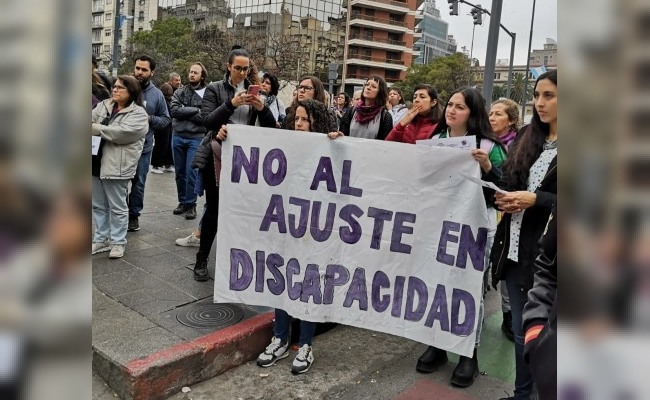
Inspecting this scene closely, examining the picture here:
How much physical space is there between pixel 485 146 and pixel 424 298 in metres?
1.04

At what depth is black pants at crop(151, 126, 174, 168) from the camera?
839 centimetres

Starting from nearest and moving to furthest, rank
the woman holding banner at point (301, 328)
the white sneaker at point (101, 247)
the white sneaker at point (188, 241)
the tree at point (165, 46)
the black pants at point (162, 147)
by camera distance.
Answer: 1. the woman holding banner at point (301, 328)
2. the white sneaker at point (101, 247)
3. the white sneaker at point (188, 241)
4. the black pants at point (162, 147)
5. the tree at point (165, 46)

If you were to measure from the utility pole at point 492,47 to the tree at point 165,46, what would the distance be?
34245 millimetres

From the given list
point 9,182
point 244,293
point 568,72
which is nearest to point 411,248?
point 244,293

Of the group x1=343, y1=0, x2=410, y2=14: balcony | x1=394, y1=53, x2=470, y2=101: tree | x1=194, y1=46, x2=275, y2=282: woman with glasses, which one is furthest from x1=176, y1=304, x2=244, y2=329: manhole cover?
x1=343, y1=0, x2=410, y2=14: balcony

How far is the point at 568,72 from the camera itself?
2.31 feet

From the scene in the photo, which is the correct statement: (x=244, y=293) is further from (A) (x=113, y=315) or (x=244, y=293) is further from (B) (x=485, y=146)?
(B) (x=485, y=146)

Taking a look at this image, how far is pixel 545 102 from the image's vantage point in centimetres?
261

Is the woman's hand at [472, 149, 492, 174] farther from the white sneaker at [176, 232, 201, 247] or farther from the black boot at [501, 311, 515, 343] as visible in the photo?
the white sneaker at [176, 232, 201, 247]

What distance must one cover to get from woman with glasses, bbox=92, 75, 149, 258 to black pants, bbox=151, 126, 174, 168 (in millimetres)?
3097

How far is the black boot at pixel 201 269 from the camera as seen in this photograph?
4617 millimetres

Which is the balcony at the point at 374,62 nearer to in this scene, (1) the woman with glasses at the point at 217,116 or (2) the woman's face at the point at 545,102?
(1) the woman with glasses at the point at 217,116

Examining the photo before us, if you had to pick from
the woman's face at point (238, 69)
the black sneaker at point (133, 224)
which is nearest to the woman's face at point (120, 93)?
the woman's face at point (238, 69)

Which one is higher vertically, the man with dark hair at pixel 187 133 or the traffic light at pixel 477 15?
the traffic light at pixel 477 15
